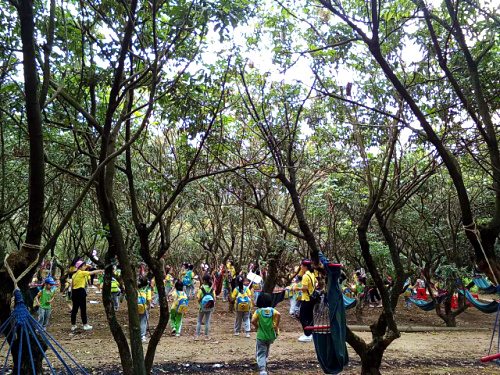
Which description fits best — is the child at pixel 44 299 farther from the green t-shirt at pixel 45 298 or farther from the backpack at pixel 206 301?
the backpack at pixel 206 301

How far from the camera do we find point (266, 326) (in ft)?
21.0

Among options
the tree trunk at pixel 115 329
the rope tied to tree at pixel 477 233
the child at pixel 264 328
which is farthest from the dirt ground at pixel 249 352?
the rope tied to tree at pixel 477 233

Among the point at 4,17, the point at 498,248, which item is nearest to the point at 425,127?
the point at 4,17

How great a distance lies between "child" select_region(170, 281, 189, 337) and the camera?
8836 millimetres

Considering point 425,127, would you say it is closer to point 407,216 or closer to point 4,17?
point 4,17

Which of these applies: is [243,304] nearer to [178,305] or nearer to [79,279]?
[178,305]

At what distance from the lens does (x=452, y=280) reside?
11531 mm

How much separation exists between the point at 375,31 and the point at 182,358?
20.3 feet

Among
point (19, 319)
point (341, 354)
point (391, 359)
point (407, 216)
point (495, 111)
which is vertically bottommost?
point (391, 359)

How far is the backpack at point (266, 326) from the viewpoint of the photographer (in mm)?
6375

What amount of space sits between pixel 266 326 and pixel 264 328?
4cm

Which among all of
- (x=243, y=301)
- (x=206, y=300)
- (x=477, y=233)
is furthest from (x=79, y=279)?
(x=477, y=233)

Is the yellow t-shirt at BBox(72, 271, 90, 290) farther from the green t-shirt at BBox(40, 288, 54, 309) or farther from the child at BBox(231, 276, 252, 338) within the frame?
the child at BBox(231, 276, 252, 338)

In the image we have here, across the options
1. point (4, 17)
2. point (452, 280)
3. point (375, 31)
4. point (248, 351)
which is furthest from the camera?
point (452, 280)
